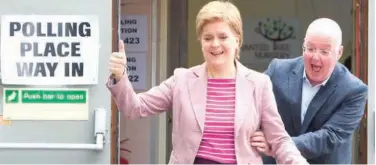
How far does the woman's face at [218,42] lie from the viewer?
8.20ft

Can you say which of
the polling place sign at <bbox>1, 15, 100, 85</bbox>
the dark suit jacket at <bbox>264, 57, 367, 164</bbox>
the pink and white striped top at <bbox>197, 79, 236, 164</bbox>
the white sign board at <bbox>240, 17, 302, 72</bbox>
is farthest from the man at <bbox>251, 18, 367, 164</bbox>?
the white sign board at <bbox>240, 17, 302, 72</bbox>

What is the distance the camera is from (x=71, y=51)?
11.4ft

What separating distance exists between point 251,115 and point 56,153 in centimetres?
136

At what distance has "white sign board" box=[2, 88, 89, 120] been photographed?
11.4ft

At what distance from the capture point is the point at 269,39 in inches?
252

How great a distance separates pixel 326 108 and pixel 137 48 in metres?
2.14

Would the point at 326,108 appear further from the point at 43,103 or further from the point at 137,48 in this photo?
the point at 137,48

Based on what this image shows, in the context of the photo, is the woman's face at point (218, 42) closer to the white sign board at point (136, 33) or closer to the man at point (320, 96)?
the man at point (320, 96)

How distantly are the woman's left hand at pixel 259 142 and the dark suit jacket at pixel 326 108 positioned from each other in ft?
1.45

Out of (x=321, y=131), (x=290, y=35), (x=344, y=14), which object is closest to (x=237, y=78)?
(x=321, y=131)

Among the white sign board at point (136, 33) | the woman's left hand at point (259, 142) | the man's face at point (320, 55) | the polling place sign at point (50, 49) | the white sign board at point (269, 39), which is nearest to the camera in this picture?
the woman's left hand at point (259, 142)

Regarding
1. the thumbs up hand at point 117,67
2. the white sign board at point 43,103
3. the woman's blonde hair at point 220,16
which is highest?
the woman's blonde hair at point 220,16

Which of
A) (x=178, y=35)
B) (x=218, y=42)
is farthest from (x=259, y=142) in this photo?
(x=178, y=35)

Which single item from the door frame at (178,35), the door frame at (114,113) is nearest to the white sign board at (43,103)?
the door frame at (114,113)
